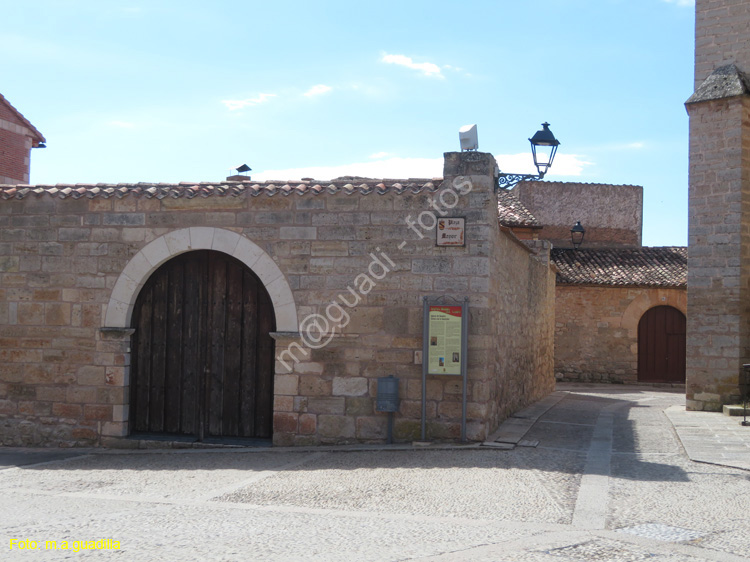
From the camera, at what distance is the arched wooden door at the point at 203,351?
8.45m

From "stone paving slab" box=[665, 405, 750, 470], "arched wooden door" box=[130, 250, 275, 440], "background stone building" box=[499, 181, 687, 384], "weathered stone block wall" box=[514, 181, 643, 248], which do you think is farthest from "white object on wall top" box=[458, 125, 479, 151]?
"weathered stone block wall" box=[514, 181, 643, 248]

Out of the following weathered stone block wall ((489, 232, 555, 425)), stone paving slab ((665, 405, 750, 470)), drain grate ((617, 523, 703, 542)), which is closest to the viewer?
drain grate ((617, 523, 703, 542))

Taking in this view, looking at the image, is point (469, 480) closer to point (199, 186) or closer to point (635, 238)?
point (199, 186)

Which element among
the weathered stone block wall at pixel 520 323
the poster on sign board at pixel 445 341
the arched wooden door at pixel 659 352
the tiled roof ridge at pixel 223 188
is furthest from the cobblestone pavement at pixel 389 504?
the arched wooden door at pixel 659 352

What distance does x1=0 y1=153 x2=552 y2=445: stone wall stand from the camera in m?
7.80

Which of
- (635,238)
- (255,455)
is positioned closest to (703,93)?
(255,455)

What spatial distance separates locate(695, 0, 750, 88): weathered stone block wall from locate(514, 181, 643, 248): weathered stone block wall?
38.8 ft

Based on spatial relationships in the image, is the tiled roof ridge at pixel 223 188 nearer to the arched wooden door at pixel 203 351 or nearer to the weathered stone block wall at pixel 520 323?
the arched wooden door at pixel 203 351

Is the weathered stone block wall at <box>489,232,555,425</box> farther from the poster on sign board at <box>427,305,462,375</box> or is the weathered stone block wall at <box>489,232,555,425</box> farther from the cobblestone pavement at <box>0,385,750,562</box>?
the cobblestone pavement at <box>0,385,750,562</box>

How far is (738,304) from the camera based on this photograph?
11883mm

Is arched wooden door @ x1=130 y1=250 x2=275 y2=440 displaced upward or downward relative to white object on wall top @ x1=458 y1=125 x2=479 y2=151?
downward

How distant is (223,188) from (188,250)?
0.79 m

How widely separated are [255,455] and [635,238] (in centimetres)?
2018

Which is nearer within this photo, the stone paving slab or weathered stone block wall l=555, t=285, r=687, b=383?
the stone paving slab
